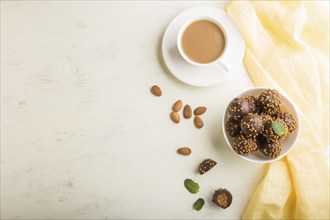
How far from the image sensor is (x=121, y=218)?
1243 millimetres

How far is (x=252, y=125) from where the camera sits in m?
1.09

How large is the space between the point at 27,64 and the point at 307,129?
0.84 metres

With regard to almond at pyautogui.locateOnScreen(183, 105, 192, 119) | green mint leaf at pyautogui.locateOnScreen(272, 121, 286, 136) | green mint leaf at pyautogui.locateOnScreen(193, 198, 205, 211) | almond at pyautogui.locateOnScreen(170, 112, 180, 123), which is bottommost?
green mint leaf at pyautogui.locateOnScreen(193, 198, 205, 211)

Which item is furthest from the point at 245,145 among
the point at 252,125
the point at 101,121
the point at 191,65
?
the point at 101,121

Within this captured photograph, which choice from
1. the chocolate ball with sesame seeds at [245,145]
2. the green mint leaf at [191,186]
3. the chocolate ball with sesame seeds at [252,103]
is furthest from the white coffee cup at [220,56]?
the green mint leaf at [191,186]

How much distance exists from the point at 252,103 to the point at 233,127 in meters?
0.08

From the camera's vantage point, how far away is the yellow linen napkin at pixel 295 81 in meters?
1.16

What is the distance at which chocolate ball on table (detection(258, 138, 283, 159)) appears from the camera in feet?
3.60

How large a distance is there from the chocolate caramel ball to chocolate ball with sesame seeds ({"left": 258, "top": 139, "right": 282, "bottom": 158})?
0.53ft

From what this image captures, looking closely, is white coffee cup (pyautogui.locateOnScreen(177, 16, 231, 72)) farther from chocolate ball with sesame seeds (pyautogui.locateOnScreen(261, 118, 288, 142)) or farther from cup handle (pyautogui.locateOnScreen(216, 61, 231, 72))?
chocolate ball with sesame seeds (pyautogui.locateOnScreen(261, 118, 288, 142))

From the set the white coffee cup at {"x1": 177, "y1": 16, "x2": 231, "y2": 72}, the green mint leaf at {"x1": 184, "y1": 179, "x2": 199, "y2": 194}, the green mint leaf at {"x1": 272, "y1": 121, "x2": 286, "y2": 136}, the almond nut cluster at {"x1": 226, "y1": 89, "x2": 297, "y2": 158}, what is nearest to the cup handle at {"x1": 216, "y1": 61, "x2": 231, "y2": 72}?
the white coffee cup at {"x1": 177, "y1": 16, "x2": 231, "y2": 72}

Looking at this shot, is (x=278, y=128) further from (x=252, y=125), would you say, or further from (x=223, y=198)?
(x=223, y=198)

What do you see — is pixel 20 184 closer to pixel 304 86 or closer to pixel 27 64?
pixel 27 64

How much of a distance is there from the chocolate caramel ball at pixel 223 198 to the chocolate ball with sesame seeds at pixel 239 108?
8.4 inches
